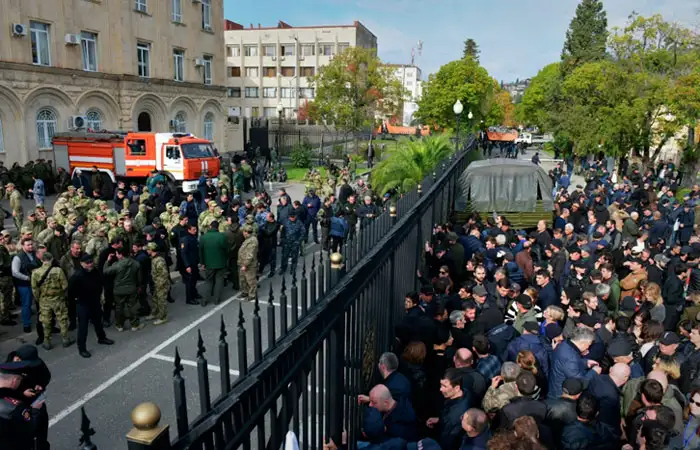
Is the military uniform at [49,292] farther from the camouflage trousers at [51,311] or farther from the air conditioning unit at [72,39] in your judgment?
the air conditioning unit at [72,39]

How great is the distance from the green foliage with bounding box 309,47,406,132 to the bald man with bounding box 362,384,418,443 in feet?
111

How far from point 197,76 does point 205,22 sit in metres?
4.09

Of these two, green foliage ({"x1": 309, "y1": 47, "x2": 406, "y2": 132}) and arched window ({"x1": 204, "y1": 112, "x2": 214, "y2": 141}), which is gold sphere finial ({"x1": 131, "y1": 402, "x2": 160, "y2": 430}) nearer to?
arched window ({"x1": 204, "y1": 112, "x2": 214, "y2": 141})

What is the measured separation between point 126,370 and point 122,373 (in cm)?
10

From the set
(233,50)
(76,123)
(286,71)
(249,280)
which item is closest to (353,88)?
(76,123)

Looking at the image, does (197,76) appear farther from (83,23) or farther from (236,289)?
(236,289)

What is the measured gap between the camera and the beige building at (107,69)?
22.8 metres

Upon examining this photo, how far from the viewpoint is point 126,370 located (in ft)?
24.8

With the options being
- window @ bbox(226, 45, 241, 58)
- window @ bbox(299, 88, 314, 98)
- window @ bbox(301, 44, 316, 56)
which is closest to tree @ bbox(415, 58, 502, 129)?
window @ bbox(299, 88, 314, 98)

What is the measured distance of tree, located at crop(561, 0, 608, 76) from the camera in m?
54.3

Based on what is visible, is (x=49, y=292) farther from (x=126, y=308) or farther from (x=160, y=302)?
(x=160, y=302)

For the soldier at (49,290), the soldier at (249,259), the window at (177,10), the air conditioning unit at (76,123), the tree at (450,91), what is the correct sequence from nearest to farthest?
the soldier at (49,290)
the soldier at (249,259)
the air conditioning unit at (76,123)
the window at (177,10)
the tree at (450,91)

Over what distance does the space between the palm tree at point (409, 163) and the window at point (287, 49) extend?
57034mm

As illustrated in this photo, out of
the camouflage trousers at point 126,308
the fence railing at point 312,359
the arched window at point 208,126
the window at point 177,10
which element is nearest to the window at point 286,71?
the arched window at point 208,126
